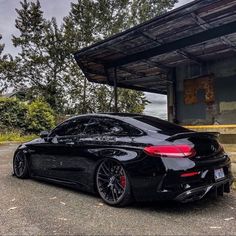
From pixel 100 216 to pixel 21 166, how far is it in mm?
3014

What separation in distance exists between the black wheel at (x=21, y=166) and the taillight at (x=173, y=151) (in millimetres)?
3223

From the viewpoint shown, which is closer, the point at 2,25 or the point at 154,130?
the point at 154,130

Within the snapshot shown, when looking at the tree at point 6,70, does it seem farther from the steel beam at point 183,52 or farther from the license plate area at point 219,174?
the license plate area at point 219,174

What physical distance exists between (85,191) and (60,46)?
75.8 feet

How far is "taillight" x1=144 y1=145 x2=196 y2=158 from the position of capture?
4027 millimetres

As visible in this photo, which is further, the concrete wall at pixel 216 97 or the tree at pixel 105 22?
the tree at pixel 105 22

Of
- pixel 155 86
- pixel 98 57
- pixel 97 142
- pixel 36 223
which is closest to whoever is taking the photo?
pixel 36 223

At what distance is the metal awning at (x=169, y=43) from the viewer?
20.7 feet

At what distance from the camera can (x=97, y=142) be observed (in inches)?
192

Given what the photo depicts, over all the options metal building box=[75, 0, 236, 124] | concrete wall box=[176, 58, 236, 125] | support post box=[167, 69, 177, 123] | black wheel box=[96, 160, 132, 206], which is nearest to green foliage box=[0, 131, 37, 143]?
metal building box=[75, 0, 236, 124]

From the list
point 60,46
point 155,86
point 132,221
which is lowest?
point 132,221

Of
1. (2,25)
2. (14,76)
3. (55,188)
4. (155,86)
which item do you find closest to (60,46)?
(14,76)

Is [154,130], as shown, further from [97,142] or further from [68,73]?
[68,73]

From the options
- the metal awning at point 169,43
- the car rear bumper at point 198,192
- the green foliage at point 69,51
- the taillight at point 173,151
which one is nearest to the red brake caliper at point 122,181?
the taillight at point 173,151
